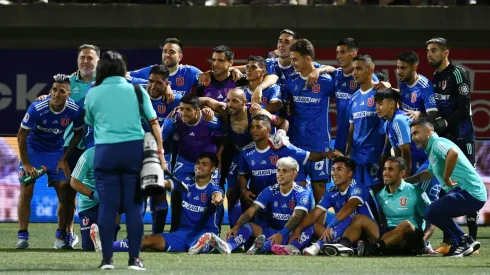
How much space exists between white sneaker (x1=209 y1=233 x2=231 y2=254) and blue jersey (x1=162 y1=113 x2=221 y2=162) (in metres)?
1.31

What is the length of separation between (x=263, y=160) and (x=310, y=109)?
932 millimetres

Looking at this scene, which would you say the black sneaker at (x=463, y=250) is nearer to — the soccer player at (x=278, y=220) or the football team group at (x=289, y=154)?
the football team group at (x=289, y=154)

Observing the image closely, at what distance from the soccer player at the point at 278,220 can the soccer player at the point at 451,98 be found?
5.55 feet

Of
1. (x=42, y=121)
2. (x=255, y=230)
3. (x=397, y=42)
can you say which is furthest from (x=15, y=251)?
(x=397, y=42)

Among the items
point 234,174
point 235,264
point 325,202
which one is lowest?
point 235,264

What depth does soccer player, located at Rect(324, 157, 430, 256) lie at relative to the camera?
1170 cm

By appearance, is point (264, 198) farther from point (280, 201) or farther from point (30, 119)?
point (30, 119)

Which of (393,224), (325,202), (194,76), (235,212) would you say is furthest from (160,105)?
(393,224)

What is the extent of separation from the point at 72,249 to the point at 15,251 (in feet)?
2.28

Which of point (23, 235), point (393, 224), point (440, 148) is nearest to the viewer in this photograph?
point (440, 148)

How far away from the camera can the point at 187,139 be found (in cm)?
1282

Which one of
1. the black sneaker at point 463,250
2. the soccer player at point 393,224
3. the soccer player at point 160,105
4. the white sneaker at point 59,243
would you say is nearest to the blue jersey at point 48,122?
the soccer player at point 160,105

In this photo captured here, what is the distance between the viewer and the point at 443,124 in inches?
497

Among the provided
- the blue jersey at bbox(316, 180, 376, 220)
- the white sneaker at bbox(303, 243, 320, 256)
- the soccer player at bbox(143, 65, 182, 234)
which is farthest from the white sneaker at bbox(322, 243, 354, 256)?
the soccer player at bbox(143, 65, 182, 234)
